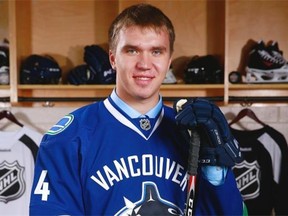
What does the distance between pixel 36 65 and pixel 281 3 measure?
3.59ft

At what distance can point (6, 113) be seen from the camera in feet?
5.71

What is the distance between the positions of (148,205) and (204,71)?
3.28 feet

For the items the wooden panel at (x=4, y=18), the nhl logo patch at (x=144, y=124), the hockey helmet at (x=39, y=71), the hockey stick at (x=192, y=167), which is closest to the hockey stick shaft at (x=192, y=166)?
the hockey stick at (x=192, y=167)

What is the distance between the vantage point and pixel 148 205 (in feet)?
2.77

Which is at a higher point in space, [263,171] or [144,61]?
[144,61]

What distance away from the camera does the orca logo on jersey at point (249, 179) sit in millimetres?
1771

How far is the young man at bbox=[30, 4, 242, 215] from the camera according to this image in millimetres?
830

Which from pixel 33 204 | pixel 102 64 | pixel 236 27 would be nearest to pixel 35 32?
pixel 102 64

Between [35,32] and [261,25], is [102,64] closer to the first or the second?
[35,32]

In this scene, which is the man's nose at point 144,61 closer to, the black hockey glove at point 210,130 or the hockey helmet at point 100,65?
the black hockey glove at point 210,130

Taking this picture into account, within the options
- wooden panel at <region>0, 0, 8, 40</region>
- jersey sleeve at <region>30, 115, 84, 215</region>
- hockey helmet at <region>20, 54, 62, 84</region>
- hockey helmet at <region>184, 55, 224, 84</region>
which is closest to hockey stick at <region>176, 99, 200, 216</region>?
jersey sleeve at <region>30, 115, 84, 215</region>

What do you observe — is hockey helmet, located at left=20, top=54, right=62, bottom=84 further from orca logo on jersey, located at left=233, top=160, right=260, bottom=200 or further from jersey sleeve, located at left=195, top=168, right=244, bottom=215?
jersey sleeve, located at left=195, top=168, right=244, bottom=215

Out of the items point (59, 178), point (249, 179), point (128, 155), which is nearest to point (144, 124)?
point (128, 155)

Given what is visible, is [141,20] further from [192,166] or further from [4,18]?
[4,18]
